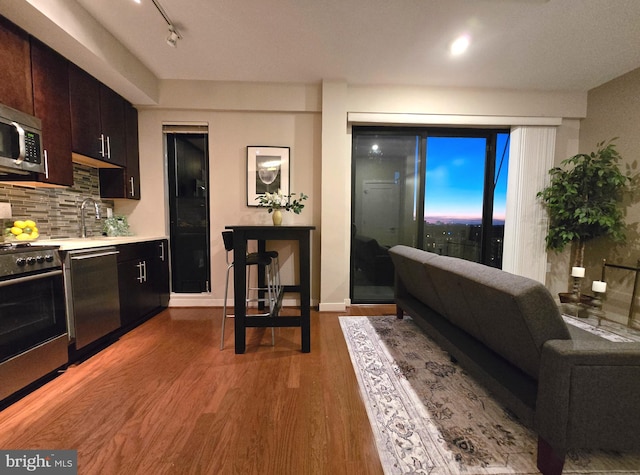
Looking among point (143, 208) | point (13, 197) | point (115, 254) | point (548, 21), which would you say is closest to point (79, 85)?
point (13, 197)

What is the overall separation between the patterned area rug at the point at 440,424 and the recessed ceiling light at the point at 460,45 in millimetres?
2890

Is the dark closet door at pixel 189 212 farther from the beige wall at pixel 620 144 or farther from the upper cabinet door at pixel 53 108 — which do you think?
the beige wall at pixel 620 144

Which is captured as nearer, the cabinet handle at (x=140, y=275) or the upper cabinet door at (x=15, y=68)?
the upper cabinet door at (x=15, y=68)

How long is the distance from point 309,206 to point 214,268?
154 cm

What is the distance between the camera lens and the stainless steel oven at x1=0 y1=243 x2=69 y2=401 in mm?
1516

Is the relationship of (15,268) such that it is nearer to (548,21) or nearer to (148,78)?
(148,78)

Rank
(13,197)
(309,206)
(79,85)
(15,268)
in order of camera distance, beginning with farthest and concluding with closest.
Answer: (309,206)
(79,85)
(13,197)
(15,268)

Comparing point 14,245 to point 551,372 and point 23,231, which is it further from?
point 551,372

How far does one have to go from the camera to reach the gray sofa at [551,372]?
1004mm

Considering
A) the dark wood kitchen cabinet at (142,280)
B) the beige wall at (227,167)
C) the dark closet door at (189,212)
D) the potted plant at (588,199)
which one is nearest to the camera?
the dark wood kitchen cabinet at (142,280)

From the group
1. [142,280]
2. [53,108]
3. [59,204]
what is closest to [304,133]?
[53,108]

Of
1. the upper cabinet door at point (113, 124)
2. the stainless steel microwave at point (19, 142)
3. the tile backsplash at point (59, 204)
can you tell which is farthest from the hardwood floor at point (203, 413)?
the upper cabinet door at point (113, 124)

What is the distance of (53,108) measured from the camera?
6.82 ft

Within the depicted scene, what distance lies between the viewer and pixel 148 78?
9.43 ft
